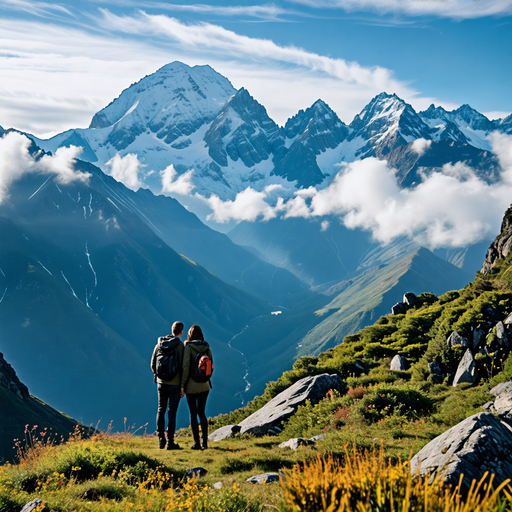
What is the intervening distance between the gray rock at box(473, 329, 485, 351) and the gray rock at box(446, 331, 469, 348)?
16.1 inches

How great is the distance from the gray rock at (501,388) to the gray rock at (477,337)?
4736 mm

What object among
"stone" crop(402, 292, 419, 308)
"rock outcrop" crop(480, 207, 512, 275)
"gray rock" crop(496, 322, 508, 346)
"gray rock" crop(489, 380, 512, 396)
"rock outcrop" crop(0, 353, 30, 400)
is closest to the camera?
"gray rock" crop(489, 380, 512, 396)

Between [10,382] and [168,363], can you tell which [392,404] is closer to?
[168,363]

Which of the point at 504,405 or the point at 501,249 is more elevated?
the point at 501,249

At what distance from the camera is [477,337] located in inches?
720

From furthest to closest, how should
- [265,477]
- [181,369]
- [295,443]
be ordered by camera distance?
[181,369] → [295,443] → [265,477]

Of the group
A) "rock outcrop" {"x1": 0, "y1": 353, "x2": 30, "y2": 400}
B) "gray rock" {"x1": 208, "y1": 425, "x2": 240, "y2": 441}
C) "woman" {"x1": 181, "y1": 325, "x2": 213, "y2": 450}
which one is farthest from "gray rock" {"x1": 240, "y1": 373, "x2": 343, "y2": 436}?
"rock outcrop" {"x1": 0, "y1": 353, "x2": 30, "y2": 400}

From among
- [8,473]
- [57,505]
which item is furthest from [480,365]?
[8,473]

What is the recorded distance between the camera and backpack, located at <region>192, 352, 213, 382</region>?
1319cm

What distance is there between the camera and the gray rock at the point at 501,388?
12797mm

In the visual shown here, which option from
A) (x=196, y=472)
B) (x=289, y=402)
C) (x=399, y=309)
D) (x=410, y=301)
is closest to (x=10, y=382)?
(x=399, y=309)

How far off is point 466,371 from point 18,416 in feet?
371

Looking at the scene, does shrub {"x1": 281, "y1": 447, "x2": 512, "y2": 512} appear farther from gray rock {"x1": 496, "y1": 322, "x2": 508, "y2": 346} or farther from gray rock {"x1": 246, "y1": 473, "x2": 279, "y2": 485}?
gray rock {"x1": 496, "y1": 322, "x2": 508, "y2": 346}

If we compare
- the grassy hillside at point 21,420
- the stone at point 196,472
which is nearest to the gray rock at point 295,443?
the stone at point 196,472
